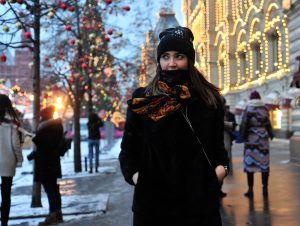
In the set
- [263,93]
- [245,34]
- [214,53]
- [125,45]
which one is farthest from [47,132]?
[214,53]

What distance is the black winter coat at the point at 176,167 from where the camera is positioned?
2889 millimetres

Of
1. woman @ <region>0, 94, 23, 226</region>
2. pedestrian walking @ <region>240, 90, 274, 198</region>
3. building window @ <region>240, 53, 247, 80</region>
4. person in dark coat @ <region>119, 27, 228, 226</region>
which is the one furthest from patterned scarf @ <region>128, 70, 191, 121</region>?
building window @ <region>240, 53, 247, 80</region>

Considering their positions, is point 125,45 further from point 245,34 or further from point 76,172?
point 245,34

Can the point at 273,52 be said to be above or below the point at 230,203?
above

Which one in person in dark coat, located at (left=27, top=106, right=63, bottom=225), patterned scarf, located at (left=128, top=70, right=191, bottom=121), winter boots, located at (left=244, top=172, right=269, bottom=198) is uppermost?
patterned scarf, located at (left=128, top=70, right=191, bottom=121)

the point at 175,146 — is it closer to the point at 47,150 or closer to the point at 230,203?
the point at 47,150

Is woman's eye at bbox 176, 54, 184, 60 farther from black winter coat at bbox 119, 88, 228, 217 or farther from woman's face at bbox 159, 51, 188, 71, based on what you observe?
black winter coat at bbox 119, 88, 228, 217

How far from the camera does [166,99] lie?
302 cm

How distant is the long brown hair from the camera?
3.04m

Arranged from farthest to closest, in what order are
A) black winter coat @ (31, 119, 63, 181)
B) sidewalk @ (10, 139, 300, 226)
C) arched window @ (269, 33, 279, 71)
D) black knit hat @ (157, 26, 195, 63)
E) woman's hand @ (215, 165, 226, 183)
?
arched window @ (269, 33, 279, 71)
black winter coat @ (31, 119, 63, 181)
sidewalk @ (10, 139, 300, 226)
black knit hat @ (157, 26, 195, 63)
woman's hand @ (215, 165, 226, 183)

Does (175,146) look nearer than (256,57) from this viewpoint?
Yes

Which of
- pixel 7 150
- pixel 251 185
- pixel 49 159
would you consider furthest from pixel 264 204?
pixel 7 150

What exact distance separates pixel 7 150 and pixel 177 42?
4113 millimetres

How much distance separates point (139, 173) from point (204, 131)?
0.49m
